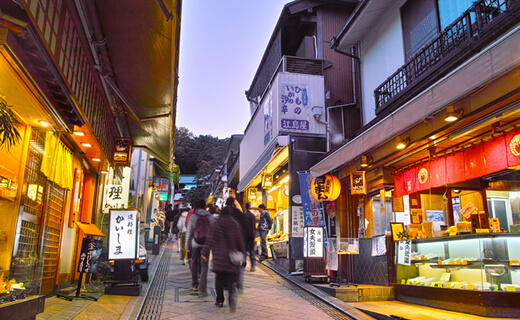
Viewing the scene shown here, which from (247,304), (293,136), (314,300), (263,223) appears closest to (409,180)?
(314,300)

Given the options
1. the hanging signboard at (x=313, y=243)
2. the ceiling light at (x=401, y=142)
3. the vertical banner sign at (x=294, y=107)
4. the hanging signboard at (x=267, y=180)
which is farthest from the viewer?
the hanging signboard at (x=267, y=180)

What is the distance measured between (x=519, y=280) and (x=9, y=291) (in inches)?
352

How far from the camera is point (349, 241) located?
1153 centimetres

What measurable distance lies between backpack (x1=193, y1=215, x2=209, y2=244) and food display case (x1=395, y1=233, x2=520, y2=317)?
520 centimetres

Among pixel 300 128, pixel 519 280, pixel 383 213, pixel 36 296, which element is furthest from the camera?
pixel 300 128

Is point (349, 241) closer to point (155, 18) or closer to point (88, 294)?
point (88, 294)

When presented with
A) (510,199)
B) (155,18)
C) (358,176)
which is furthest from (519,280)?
(155,18)

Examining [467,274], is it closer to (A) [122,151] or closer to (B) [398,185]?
(B) [398,185]

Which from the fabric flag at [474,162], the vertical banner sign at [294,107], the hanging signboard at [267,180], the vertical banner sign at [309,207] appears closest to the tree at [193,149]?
the hanging signboard at [267,180]

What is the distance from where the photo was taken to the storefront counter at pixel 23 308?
5.25m

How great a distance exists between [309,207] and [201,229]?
213 inches

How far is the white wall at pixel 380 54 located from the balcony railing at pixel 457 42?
Result: 1.34 meters

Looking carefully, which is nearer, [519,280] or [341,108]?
[519,280]

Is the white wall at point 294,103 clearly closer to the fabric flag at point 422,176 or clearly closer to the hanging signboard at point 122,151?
the hanging signboard at point 122,151
